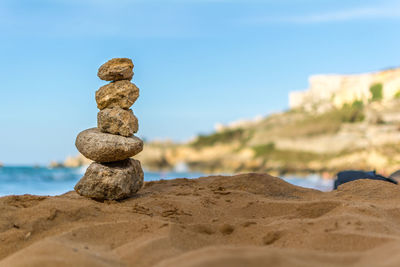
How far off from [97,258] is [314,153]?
33.4 metres

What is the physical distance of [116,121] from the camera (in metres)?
5.88

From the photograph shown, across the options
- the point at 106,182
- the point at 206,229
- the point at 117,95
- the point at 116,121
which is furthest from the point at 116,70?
the point at 206,229

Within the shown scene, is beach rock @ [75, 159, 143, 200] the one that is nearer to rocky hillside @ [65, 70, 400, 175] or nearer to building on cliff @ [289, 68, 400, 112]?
rocky hillside @ [65, 70, 400, 175]

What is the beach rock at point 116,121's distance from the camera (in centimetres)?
588

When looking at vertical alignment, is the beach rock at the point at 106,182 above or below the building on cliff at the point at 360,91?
below

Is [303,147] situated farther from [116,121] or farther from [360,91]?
[116,121]

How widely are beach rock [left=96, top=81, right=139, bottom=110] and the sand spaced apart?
1.42 metres

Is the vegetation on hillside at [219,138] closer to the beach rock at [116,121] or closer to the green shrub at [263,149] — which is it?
the green shrub at [263,149]

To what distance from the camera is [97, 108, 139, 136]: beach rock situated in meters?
5.88

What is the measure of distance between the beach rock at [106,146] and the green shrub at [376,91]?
149ft

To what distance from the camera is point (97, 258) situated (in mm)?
3205

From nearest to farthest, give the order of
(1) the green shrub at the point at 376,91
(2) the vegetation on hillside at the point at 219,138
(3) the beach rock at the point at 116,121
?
(3) the beach rock at the point at 116,121, (2) the vegetation on hillside at the point at 219,138, (1) the green shrub at the point at 376,91

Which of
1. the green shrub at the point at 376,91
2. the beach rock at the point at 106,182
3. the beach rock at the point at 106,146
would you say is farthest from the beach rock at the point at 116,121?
the green shrub at the point at 376,91

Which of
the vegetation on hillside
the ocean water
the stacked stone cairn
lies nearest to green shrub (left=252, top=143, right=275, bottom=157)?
the vegetation on hillside
